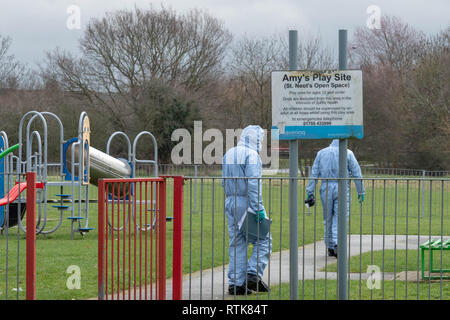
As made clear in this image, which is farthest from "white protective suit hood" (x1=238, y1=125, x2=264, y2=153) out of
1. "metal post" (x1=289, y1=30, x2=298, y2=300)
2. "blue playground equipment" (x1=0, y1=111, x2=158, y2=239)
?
"blue playground equipment" (x1=0, y1=111, x2=158, y2=239)

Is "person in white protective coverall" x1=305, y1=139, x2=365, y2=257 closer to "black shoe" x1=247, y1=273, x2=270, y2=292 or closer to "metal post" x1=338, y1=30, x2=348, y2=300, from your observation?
"black shoe" x1=247, y1=273, x2=270, y2=292

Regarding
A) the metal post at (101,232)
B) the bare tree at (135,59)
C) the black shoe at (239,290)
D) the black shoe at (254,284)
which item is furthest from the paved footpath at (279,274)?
the bare tree at (135,59)

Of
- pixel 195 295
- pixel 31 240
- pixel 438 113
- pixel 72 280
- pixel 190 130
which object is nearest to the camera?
pixel 31 240

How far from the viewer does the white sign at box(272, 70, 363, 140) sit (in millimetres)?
7094

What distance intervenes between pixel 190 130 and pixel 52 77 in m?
8.96

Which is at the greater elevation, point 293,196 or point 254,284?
point 293,196

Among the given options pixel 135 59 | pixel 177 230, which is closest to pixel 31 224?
pixel 177 230

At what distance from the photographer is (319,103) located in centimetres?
711

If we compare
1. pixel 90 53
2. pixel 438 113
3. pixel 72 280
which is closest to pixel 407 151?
pixel 438 113

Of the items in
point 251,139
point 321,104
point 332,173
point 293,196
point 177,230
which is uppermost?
point 321,104

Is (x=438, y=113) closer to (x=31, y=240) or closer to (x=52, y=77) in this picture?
(x=52, y=77)

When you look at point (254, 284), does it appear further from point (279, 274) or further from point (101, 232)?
point (101, 232)

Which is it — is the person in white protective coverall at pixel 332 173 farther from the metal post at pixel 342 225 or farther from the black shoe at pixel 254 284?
the metal post at pixel 342 225

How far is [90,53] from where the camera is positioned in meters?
45.2
